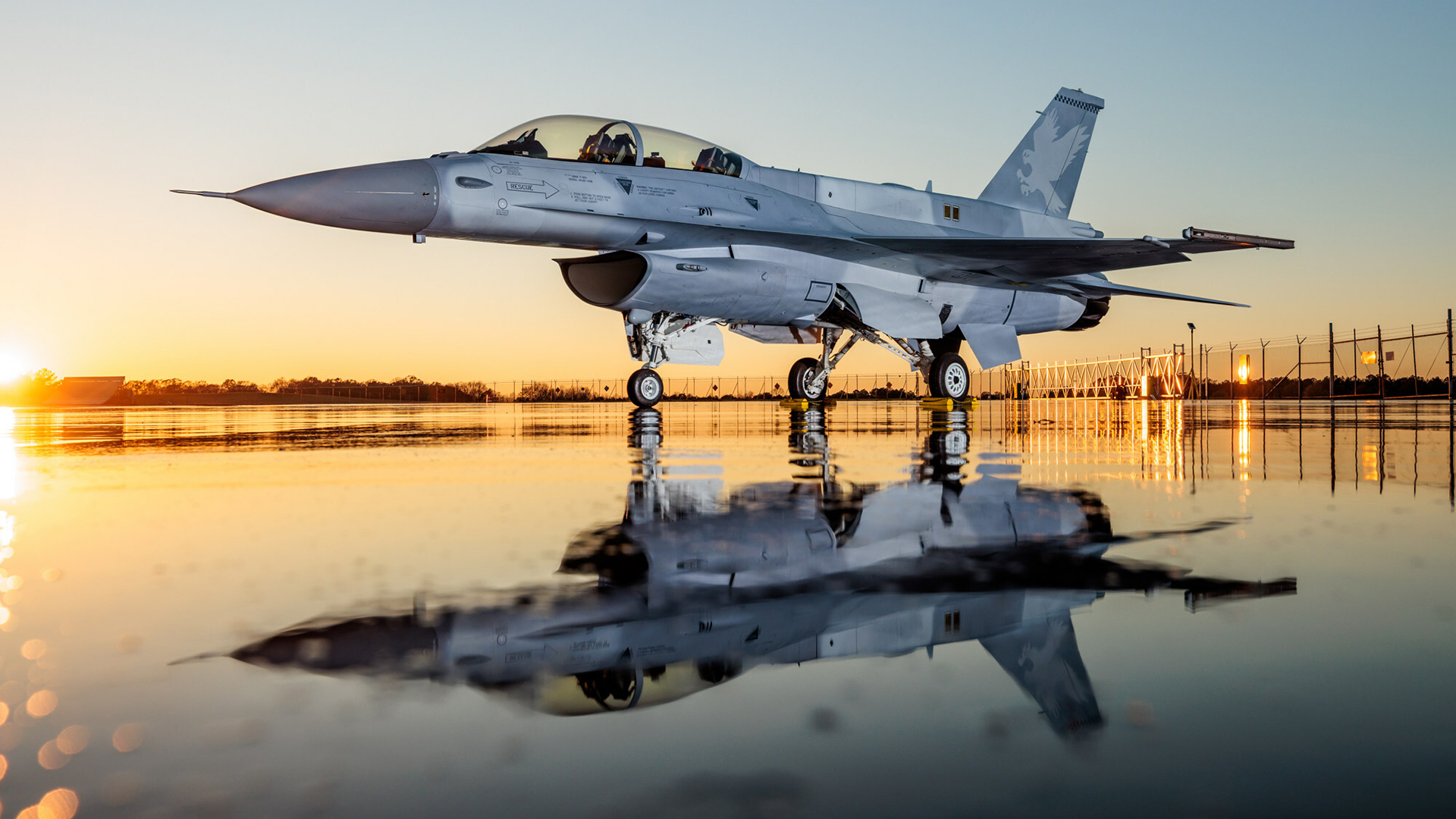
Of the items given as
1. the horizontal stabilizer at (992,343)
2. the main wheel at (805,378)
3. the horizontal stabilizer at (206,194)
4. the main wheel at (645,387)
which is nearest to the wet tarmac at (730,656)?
the horizontal stabilizer at (206,194)

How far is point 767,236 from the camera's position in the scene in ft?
33.1

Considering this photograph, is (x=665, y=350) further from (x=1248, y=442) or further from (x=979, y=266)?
(x=1248, y=442)

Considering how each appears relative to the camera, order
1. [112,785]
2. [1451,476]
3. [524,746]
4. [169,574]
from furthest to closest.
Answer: [1451,476], [169,574], [524,746], [112,785]

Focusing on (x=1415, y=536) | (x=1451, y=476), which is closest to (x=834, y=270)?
(x=1451, y=476)

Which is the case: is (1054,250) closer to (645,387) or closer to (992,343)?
(992,343)

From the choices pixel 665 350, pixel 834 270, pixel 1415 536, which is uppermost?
pixel 834 270

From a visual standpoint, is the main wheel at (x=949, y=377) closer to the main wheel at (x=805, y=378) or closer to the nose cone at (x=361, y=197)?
the main wheel at (x=805, y=378)

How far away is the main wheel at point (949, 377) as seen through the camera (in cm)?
1319

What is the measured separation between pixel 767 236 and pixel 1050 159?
674 cm

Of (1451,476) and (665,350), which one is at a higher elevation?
(665,350)

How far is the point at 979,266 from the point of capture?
11750 millimetres

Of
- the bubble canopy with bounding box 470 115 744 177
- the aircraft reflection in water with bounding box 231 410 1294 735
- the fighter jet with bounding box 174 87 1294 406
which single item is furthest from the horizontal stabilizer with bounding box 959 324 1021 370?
the aircraft reflection in water with bounding box 231 410 1294 735

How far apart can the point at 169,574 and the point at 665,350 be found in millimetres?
8939

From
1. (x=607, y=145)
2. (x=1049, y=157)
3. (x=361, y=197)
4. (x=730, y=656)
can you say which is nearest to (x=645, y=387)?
(x=607, y=145)
